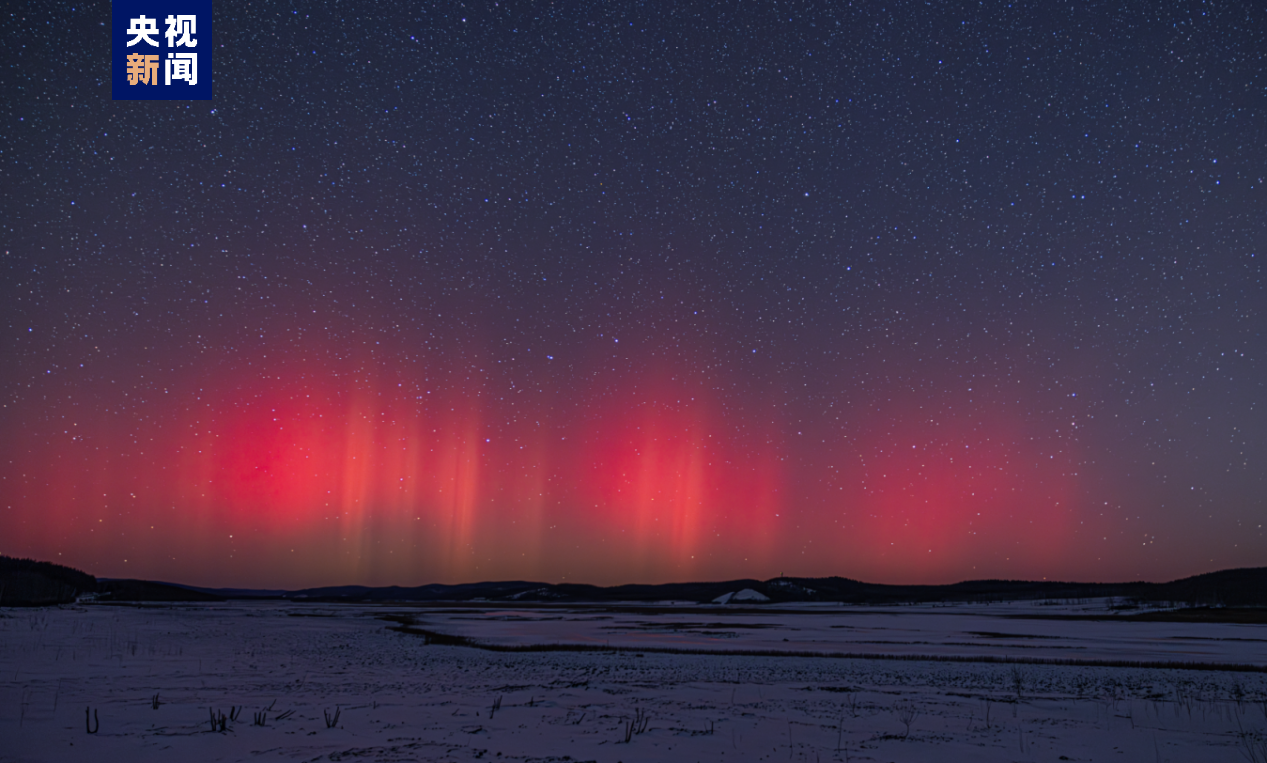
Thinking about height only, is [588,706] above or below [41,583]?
above

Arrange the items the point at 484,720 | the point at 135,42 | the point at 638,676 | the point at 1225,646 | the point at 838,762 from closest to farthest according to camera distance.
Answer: the point at 838,762 → the point at 484,720 → the point at 638,676 → the point at 135,42 → the point at 1225,646

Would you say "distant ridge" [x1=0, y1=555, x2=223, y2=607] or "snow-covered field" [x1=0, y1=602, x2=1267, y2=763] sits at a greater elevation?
"snow-covered field" [x1=0, y1=602, x2=1267, y2=763]

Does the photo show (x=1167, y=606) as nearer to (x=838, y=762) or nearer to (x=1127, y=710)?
(x=1127, y=710)

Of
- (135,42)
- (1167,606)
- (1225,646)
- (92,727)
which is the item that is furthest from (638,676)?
(1167,606)

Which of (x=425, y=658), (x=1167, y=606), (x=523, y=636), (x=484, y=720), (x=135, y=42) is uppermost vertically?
(x=135, y=42)

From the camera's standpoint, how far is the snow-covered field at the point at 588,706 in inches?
426

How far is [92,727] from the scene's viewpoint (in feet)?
36.5

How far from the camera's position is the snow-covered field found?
35.5ft

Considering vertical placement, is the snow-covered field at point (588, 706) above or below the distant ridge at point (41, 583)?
above

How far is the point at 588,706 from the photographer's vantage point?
14.7 m

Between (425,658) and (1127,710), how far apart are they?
20294mm

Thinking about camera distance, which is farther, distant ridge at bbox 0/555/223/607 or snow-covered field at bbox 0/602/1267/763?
distant ridge at bbox 0/555/223/607

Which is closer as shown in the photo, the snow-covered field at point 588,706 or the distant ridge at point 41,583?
the snow-covered field at point 588,706

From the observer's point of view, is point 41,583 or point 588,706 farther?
point 41,583
